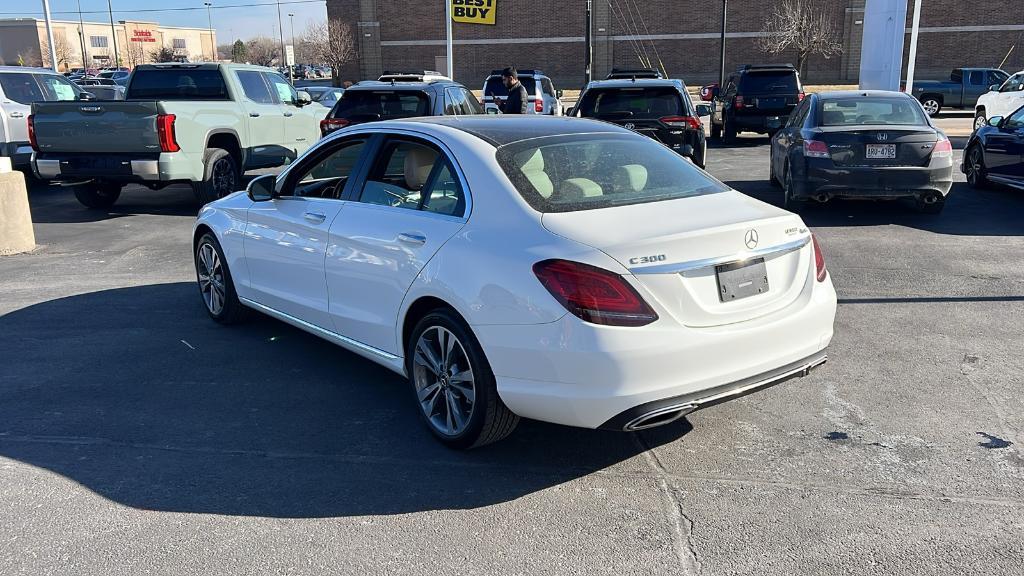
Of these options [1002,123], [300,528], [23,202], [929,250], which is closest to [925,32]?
[1002,123]

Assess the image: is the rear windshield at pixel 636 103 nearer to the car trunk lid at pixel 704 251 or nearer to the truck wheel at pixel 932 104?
the car trunk lid at pixel 704 251

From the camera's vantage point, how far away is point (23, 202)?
9.93 m

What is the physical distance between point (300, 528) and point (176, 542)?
0.49 metres

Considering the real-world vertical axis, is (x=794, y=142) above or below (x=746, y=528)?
above

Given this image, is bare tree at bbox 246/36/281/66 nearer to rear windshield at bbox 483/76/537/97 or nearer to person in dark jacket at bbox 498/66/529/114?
rear windshield at bbox 483/76/537/97

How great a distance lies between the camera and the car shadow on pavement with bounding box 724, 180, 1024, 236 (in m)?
10.2

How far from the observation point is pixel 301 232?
214 inches

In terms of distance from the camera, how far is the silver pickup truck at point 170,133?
11094 millimetres

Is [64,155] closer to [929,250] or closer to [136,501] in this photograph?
[136,501]

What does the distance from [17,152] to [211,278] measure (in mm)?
9438

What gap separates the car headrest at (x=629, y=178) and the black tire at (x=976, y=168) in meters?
9.89

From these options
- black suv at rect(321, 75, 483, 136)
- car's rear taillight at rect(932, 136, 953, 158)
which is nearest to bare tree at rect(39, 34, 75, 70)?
black suv at rect(321, 75, 483, 136)

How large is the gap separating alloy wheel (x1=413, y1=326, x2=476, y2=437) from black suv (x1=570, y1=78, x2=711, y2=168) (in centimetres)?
807

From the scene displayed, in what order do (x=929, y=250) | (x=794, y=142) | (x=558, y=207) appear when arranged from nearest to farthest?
1. (x=558, y=207)
2. (x=929, y=250)
3. (x=794, y=142)
